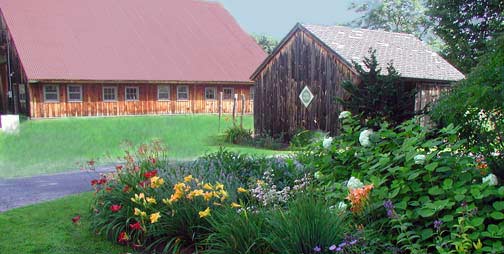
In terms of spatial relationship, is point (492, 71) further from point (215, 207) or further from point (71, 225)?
point (71, 225)

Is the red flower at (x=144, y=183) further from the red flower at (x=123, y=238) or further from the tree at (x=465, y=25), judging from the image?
the tree at (x=465, y=25)

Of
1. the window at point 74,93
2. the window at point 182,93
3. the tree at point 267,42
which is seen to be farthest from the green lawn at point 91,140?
the tree at point 267,42

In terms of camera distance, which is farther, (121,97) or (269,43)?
(269,43)

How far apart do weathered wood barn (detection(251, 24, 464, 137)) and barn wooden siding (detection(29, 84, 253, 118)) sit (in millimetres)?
10492

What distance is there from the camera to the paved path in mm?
7152

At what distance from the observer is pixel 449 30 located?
21.9 meters

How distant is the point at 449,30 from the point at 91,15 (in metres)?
21.1

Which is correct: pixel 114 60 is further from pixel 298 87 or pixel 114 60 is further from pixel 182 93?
pixel 298 87

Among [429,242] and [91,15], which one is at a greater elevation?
[91,15]

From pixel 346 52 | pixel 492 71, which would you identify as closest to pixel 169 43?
pixel 346 52

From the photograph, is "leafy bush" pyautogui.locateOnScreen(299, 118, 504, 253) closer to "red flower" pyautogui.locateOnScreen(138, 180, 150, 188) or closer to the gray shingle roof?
"red flower" pyautogui.locateOnScreen(138, 180, 150, 188)

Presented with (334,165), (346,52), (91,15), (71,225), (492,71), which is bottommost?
(71,225)

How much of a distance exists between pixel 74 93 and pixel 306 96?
47.9ft

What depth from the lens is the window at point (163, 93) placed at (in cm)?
2675
